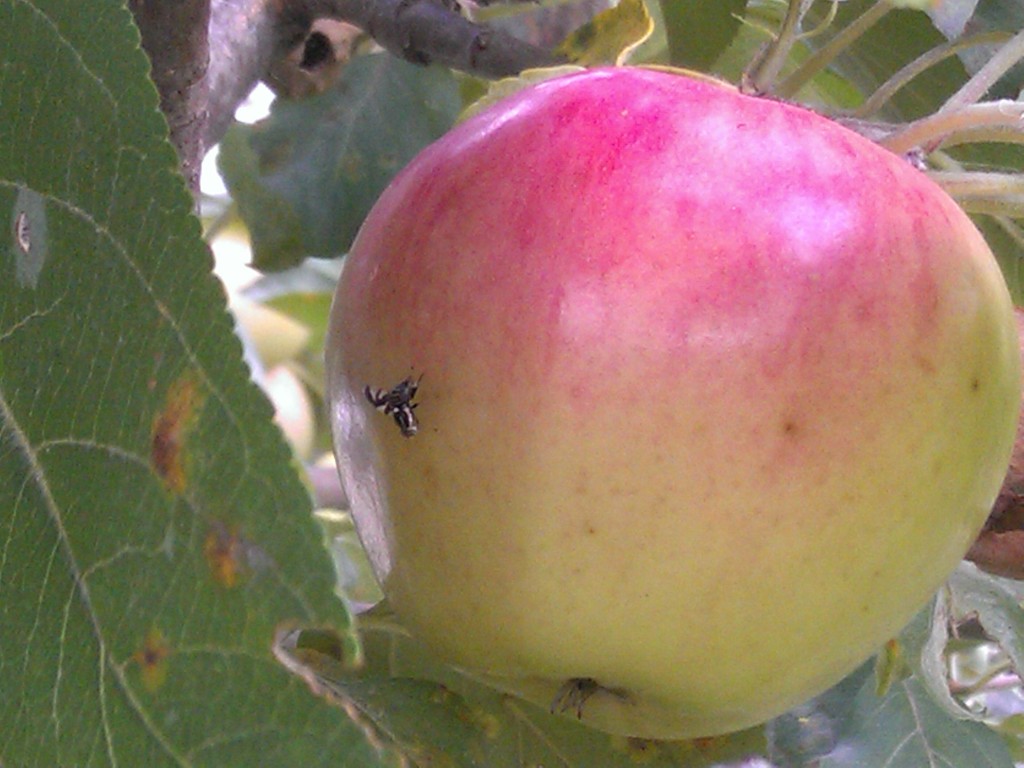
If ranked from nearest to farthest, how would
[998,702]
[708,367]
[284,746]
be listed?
[284,746] → [708,367] → [998,702]

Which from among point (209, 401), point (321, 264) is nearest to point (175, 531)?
point (209, 401)

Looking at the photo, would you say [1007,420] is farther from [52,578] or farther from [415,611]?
[52,578]

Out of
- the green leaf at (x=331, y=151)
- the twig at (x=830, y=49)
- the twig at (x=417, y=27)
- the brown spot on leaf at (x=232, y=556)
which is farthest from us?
the green leaf at (x=331, y=151)

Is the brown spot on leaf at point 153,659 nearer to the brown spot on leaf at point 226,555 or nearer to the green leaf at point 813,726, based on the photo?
the brown spot on leaf at point 226,555

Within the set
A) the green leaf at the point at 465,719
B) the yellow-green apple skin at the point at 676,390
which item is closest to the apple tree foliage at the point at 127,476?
the yellow-green apple skin at the point at 676,390

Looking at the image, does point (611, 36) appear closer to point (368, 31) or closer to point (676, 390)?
point (368, 31)

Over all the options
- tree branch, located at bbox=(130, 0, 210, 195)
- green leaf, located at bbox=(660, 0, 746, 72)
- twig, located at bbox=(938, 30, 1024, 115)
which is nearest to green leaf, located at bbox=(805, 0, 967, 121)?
green leaf, located at bbox=(660, 0, 746, 72)

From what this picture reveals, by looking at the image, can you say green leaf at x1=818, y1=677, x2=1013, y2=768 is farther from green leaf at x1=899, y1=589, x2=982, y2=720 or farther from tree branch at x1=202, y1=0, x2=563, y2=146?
tree branch at x1=202, y1=0, x2=563, y2=146
